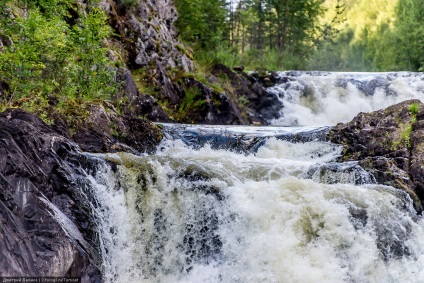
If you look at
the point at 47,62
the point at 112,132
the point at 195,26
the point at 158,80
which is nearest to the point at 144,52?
the point at 158,80

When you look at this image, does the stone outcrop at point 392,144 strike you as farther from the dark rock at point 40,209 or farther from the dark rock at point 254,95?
the dark rock at point 254,95

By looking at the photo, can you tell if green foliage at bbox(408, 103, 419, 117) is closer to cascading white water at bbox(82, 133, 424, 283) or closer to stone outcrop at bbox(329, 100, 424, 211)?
stone outcrop at bbox(329, 100, 424, 211)

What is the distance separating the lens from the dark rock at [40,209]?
4.42 m

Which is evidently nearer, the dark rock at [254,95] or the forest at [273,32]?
the dark rock at [254,95]

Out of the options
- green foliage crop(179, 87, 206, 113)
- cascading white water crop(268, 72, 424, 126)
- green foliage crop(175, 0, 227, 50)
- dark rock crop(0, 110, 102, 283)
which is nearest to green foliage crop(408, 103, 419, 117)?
green foliage crop(179, 87, 206, 113)

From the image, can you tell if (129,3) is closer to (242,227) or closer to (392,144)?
(392,144)

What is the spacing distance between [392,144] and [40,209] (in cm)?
720

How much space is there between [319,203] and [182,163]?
95.2 inches

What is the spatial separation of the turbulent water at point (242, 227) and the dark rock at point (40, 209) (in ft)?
1.74

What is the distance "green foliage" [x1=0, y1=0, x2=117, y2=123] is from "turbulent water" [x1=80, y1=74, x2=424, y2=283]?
1.88 metres

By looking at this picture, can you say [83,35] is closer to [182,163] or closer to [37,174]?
[182,163]

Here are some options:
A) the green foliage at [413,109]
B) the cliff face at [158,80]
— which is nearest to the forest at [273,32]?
the cliff face at [158,80]

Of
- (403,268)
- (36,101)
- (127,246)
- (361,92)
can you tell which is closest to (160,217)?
(127,246)

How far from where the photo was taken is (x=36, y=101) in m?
7.76
